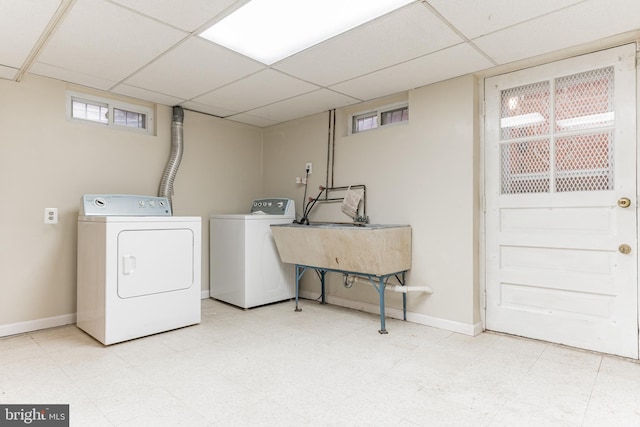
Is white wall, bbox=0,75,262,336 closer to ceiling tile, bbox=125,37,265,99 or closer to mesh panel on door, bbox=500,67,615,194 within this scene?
ceiling tile, bbox=125,37,265,99

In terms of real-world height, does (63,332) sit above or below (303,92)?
→ below

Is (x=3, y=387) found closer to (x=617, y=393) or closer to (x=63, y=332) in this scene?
(x=63, y=332)

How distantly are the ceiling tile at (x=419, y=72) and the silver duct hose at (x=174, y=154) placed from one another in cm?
175

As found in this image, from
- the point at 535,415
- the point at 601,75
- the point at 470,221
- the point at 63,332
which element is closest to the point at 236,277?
the point at 63,332

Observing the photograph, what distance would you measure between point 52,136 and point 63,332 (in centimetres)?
169

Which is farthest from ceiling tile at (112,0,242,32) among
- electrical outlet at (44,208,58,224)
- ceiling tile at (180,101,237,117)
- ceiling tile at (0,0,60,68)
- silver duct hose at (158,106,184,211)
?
electrical outlet at (44,208,58,224)

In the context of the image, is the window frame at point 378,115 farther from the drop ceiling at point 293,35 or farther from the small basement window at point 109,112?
the small basement window at point 109,112

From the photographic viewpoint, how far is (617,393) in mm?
1983

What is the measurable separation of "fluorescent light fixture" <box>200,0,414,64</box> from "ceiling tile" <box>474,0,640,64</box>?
0.83 meters

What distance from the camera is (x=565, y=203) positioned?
8.66 feet

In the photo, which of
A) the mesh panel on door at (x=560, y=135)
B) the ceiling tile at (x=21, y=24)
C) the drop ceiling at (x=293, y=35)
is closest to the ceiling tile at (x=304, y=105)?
the drop ceiling at (x=293, y=35)

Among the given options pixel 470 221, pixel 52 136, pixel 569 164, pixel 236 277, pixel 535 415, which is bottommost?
pixel 535 415

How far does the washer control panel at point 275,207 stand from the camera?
4164mm

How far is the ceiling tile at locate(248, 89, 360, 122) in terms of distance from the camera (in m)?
3.56
